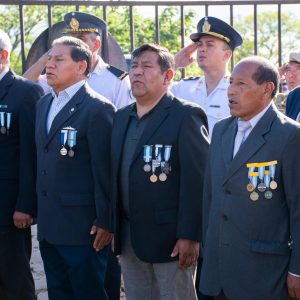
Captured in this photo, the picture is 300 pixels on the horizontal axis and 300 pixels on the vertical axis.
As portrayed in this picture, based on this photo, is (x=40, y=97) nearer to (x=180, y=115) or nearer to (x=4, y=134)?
(x=4, y=134)

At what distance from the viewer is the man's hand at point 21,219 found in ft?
15.0

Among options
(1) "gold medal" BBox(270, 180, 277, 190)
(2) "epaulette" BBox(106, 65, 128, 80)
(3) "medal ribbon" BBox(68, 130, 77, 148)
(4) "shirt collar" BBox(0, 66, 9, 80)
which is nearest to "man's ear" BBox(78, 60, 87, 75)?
(3) "medal ribbon" BBox(68, 130, 77, 148)

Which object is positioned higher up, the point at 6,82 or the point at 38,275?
the point at 6,82

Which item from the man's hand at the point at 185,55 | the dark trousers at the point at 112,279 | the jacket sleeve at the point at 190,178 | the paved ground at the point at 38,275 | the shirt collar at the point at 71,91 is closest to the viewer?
the jacket sleeve at the point at 190,178

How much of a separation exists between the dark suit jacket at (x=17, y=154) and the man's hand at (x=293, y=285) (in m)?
1.97

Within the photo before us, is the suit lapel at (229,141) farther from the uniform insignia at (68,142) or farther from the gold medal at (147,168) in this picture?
the uniform insignia at (68,142)

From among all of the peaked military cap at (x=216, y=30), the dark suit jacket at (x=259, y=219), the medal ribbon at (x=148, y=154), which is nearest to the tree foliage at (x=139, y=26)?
the peaked military cap at (x=216, y=30)

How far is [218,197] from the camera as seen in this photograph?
3492 mm

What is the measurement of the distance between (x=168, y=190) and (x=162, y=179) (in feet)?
0.24

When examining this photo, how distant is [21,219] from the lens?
4.57 meters

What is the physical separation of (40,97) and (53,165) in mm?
751

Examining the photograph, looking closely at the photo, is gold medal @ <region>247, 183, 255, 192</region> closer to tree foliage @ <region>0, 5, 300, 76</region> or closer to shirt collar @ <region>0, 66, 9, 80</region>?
shirt collar @ <region>0, 66, 9, 80</region>

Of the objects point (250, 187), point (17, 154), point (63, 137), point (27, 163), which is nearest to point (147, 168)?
point (63, 137)

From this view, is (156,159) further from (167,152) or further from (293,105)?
(293,105)
